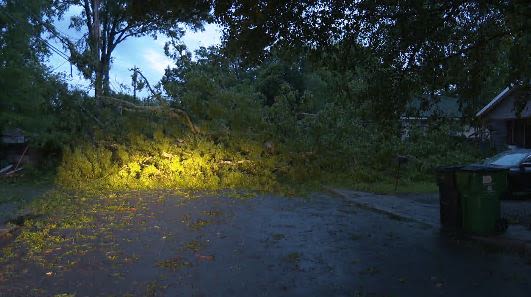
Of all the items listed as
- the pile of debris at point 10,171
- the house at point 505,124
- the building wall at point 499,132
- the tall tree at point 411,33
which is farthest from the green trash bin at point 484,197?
the pile of debris at point 10,171

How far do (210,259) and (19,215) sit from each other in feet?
20.4

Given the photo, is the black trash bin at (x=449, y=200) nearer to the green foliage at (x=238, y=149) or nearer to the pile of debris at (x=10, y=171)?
the green foliage at (x=238, y=149)

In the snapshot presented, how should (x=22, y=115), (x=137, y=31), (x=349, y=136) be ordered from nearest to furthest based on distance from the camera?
(x=349, y=136) → (x=22, y=115) → (x=137, y=31)

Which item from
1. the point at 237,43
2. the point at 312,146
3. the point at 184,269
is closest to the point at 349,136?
the point at 312,146

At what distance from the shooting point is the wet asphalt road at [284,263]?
6316 millimetres

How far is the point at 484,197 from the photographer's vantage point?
379 inches

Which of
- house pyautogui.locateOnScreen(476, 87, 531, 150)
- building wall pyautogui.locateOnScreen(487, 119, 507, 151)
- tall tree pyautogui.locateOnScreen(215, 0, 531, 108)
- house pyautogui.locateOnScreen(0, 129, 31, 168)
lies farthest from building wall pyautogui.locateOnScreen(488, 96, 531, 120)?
house pyautogui.locateOnScreen(0, 129, 31, 168)

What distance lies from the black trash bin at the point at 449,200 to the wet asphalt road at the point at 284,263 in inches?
15.9

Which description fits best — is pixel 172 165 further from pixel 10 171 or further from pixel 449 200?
pixel 449 200

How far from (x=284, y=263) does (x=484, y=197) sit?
13.6 feet

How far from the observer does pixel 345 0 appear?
884cm

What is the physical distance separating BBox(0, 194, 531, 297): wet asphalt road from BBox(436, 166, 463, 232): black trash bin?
1.33ft

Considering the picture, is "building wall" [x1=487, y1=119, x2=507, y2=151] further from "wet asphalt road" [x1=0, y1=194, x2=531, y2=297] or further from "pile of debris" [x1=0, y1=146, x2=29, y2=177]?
"pile of debris" [x1=0, y1=146, x2=29, y2=177]

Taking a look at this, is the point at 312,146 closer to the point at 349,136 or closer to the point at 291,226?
the point at 349,136
